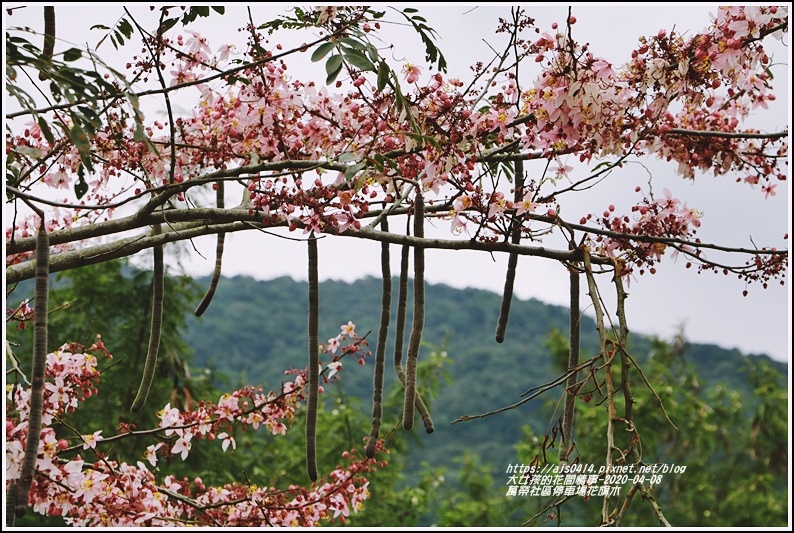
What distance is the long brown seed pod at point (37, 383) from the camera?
1786 millimetres

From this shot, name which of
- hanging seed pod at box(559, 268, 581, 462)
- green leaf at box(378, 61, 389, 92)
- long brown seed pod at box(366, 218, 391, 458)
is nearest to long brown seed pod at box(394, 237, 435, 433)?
long brown seed pod at box(366, 218, 391, 458)

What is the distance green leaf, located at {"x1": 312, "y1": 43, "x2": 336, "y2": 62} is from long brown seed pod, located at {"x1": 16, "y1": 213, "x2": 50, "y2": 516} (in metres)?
0.68

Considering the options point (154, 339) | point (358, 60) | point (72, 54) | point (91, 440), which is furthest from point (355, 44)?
point (91, 440)

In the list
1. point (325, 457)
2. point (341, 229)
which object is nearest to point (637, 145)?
point (341, 229)

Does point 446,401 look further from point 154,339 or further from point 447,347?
point 154,339

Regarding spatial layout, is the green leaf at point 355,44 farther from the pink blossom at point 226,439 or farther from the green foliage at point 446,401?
the pink blossom at point 226,439

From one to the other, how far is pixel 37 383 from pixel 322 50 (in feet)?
3.01

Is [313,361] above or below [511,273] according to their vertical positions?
below

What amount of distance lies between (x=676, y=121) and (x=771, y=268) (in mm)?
555

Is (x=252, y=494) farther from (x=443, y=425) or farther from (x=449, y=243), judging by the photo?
(x=443, y=425)

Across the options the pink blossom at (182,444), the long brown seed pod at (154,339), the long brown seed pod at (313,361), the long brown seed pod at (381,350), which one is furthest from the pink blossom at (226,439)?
the long brown seed pod at (313,361)

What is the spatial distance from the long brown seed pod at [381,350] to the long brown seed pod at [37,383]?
2.88ft

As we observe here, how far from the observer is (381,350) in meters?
2.48

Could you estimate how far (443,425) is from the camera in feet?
73.4
